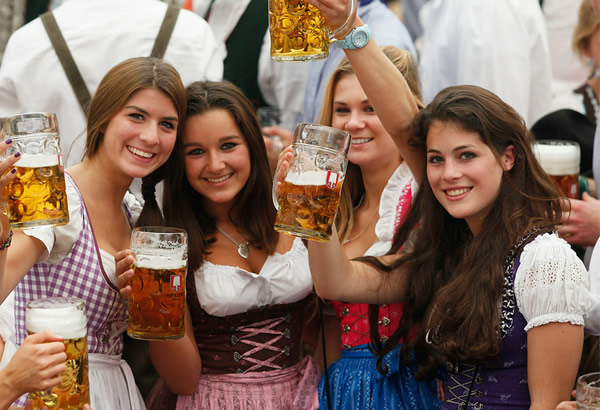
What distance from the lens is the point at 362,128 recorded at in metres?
2.88

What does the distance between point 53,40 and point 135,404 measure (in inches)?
59.4

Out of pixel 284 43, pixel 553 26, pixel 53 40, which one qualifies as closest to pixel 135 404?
pixel 284 43

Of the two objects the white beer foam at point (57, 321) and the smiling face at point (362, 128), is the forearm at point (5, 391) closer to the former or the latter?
the white beer foam at point (57, 321)

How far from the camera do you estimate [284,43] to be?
79.9 inches

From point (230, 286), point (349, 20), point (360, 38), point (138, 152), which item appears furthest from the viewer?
point (230, 286)

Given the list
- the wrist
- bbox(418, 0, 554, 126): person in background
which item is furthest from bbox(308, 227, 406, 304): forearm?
bbox(418, 0, 554, 126): person in background

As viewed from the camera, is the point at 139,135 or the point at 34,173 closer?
the point at 34,173

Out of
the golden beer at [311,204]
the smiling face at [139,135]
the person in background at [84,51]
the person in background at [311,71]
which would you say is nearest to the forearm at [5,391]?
the golden beer at [311,204]

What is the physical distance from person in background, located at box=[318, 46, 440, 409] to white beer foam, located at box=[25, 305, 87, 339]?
3.20ft

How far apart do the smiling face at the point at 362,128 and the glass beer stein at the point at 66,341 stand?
3.90 feet

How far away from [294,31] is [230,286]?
0.96 m

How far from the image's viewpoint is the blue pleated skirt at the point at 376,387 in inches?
104

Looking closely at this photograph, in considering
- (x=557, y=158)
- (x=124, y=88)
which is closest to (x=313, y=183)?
(x=124, y=88)

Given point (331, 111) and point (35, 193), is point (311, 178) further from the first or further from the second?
point (331, 111)
